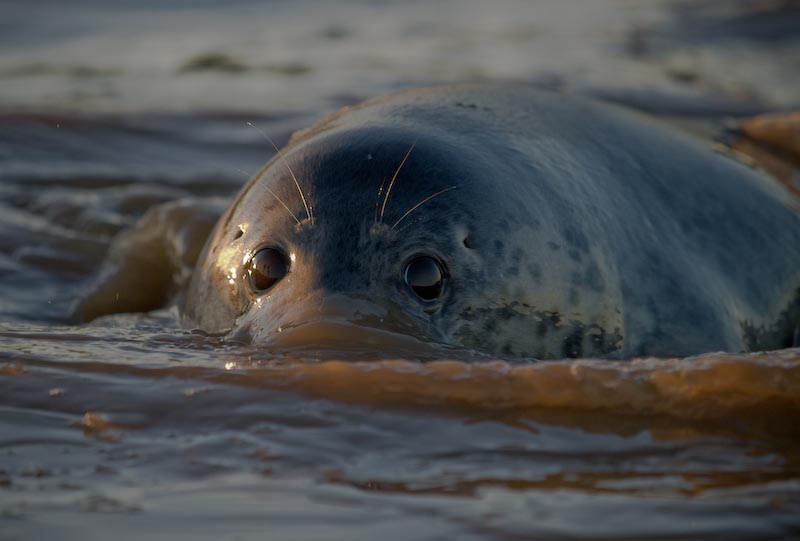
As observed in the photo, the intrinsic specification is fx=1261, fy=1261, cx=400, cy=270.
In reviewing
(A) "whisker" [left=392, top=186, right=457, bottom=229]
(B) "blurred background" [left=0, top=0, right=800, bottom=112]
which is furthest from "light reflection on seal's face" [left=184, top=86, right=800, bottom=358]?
(B) "blurred background" [left=0, top=0, right=800, bottom=112]

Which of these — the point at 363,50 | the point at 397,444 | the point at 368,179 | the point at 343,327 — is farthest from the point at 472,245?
the point at 363,50

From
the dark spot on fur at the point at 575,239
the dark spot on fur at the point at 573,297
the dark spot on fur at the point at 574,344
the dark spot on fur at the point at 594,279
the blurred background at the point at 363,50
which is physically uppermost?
the blurred background at the point at 363,50

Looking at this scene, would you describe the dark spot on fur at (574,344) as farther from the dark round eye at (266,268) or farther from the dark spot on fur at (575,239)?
the dark round eye at (266,268)

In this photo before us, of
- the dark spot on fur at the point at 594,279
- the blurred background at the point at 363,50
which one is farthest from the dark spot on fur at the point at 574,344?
the blurred background at the point at 363,50

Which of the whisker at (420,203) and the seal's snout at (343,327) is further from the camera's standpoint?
the whisker at (420,203)

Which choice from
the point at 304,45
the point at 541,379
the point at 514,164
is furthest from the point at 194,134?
the point at 541,379

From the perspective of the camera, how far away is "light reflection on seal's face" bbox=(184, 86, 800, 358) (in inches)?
114

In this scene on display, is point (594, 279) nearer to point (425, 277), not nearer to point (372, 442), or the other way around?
point (425, 277)

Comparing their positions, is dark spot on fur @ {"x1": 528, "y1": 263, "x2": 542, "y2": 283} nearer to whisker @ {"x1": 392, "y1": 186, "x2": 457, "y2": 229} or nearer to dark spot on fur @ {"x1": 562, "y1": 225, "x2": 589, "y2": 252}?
dark spot on fur @ {"x1": 562, "y1": 225, "x2": 589, "y2": 252}

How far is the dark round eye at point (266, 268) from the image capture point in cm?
298

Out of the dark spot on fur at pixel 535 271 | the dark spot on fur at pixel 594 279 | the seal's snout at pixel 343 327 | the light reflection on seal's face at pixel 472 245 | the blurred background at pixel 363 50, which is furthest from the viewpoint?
the blurred background at pixel 363 50

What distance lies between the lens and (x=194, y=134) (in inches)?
273

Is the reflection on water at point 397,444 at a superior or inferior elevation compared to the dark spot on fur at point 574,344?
inferior

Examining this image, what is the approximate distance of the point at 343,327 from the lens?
2752 millimetres
